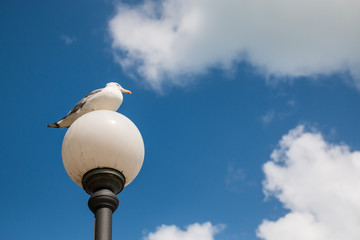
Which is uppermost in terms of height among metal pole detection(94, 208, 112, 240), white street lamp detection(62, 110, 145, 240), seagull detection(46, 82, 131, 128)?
seagull detection(46, 82, 131, 128)

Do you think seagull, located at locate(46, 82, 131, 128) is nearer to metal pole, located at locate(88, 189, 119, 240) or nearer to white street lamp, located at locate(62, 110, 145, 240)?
white street lamp, located at locate(62, 110, 145, 240)

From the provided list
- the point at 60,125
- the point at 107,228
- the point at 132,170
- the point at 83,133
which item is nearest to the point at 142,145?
the point at 132,170

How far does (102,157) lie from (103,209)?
498mm

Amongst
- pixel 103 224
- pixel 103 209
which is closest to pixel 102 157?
pixel 103 209

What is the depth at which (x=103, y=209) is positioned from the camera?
12.0 feet

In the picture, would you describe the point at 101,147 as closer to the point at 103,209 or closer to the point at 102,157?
the point at 102,157

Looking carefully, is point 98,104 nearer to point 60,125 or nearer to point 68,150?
point 60,125

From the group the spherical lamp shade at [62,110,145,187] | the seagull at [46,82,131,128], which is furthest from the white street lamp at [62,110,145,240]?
the seagull at [46,82,131,128]

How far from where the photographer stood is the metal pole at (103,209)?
3.50m

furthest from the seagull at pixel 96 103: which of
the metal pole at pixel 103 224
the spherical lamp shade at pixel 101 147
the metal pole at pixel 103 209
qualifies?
the metal pole at pixel 103 224

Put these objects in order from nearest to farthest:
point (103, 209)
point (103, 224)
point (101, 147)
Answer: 1. point (103, 224)
2. point (103, 209)
3. point (101, 147)

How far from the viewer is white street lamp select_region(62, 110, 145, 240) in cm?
384

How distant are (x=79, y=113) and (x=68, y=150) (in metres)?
1.09

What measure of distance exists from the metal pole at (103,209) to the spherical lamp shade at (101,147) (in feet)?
0.96
